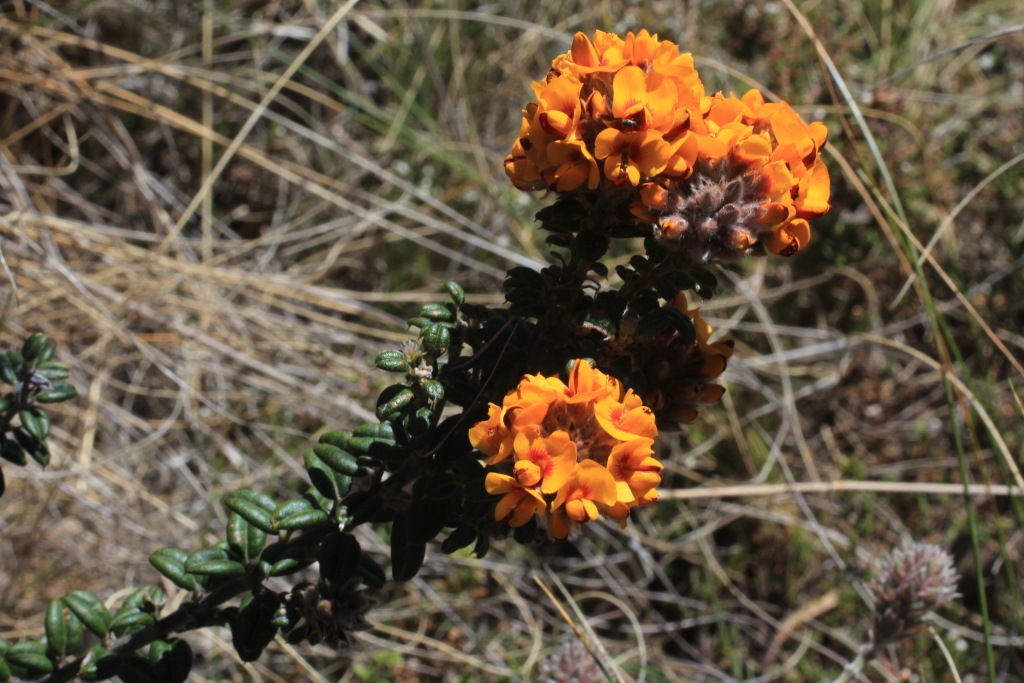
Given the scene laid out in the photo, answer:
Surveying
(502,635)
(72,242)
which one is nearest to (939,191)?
(502,635)

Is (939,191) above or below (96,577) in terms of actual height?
above

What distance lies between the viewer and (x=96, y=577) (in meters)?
2.96

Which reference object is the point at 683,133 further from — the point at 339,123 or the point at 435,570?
the point at 339,123

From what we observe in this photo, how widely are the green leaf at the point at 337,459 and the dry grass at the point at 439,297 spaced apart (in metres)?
1.28

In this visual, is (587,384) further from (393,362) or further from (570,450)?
(393,362)

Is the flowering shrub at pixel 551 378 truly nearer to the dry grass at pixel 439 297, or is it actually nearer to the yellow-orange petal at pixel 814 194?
the yellow-orange petal at pixel 814 194

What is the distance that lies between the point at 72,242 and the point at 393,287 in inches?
54.0

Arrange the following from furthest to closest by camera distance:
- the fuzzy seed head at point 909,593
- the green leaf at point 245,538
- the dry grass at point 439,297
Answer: the dry grass at point 439,297 < the fuzzy seed head at point 909,593 < the green leaf at point 245,538

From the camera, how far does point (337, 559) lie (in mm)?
1583

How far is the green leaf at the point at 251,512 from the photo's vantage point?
167 centimetres

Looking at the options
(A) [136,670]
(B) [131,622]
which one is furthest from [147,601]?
(A) [136,670]

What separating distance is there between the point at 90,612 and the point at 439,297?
2.00 meters

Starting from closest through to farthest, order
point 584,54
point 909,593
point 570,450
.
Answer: point 570,450 < point 584,54 < point 909,593

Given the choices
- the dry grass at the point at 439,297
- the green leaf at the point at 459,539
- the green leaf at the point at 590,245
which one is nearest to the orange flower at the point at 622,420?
the green leaf at the point at 590,245
